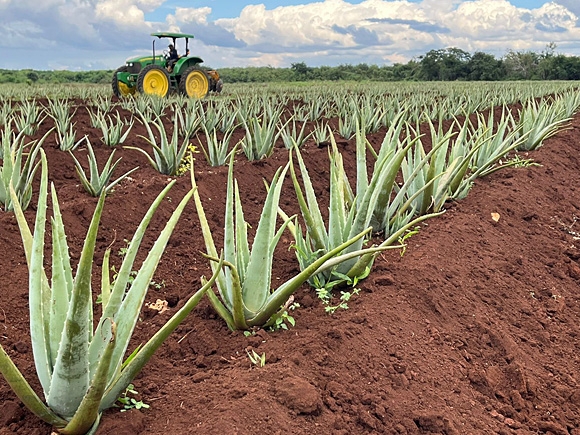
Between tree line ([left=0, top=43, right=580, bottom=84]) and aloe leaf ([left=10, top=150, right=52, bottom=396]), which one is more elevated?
tree line ([left=0, top=43, right=580, bottom=84])

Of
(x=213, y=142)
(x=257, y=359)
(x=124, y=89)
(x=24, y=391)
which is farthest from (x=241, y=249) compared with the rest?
(x=124, y=89)

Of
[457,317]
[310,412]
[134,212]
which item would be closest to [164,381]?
[310,412]

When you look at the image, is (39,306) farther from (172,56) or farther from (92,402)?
(172,56)

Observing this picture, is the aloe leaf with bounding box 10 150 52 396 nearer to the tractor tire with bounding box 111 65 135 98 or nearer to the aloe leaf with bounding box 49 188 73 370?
the aloe leaf with bounding box 49 188 73 370

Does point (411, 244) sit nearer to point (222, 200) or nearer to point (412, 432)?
point (412, 432)

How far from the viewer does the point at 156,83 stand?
44.9 feet

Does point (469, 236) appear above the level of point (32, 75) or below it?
below

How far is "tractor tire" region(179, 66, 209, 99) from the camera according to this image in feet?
46.1

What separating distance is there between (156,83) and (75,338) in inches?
521

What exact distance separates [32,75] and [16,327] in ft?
126

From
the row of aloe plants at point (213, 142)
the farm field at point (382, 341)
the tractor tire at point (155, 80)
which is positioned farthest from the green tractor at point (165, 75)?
the farm field at point (382, 341)

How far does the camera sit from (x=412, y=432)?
1.56 metres

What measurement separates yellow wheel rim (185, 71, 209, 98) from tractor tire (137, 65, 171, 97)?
0.54 m

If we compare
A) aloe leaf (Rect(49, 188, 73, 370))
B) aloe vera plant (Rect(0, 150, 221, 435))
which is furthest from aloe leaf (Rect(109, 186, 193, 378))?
aloe leaf (Rect(49, 188, 73, 370))
